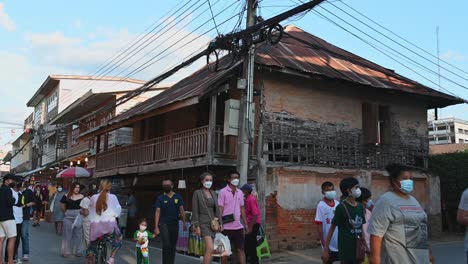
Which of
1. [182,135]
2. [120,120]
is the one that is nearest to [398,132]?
[182,135]

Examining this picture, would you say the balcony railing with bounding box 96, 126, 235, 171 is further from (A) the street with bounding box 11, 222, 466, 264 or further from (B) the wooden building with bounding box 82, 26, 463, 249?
(A) the street with bounding box 11, 222, 466, 264

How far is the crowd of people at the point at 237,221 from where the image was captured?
4180 mm

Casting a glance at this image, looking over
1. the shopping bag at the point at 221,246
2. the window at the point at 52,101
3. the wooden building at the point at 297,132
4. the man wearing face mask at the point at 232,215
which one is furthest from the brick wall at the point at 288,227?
the window at the point at 52,101

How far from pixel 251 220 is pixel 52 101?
36.7 meters

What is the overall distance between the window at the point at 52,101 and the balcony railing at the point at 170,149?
22372 millimetres

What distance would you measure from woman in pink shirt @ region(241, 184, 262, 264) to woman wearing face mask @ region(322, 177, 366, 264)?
3246 millimetres

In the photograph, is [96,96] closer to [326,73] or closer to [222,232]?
[326,73]

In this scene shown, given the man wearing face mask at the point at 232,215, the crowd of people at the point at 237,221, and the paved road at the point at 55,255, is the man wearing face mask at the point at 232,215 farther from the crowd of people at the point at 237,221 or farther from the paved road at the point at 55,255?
the paved road at the point at 55,255

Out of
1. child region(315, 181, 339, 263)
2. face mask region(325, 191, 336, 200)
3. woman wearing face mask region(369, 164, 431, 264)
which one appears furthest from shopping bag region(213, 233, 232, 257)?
woman wearing face mask region(369, 164, 431, 264)

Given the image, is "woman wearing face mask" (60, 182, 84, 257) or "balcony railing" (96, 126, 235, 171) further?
"balcony railing" (96, 126, 235, 171)

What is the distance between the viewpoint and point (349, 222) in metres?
5.67

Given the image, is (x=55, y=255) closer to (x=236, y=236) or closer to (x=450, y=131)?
(x=236, y=236)

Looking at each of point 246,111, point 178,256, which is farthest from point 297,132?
point 178,256

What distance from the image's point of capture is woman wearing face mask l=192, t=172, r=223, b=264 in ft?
24.0
